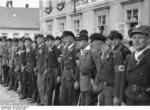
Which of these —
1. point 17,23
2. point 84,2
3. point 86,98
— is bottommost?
point 86,98

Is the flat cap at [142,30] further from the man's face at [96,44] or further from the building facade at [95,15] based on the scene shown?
the building facade at [95,15]

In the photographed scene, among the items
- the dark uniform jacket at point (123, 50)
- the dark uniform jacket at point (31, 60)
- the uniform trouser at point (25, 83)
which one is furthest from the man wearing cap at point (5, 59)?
the dark uniform jacket at point (123, 50)

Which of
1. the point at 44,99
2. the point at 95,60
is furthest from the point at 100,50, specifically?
the point at 44,99

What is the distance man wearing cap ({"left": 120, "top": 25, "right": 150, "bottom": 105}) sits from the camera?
358 centimetres

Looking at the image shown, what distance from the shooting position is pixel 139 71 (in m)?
3.59

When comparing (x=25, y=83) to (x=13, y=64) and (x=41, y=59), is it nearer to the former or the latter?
(x=13, y=64)

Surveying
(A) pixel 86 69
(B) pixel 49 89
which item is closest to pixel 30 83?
(B) pixel 49 89

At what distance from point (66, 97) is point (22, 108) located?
2.38 metres

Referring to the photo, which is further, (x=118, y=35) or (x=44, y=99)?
(x=44, y=99)

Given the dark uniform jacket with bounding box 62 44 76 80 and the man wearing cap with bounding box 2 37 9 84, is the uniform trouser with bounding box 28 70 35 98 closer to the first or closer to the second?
the dark uniform jacket with bounding box 62 44 76 80

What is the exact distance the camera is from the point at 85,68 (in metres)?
5.17

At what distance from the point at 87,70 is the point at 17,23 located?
4207cm

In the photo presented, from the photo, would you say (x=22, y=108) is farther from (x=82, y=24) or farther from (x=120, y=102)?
(x=82, y=24)

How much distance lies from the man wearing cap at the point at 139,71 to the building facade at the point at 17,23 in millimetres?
42174
